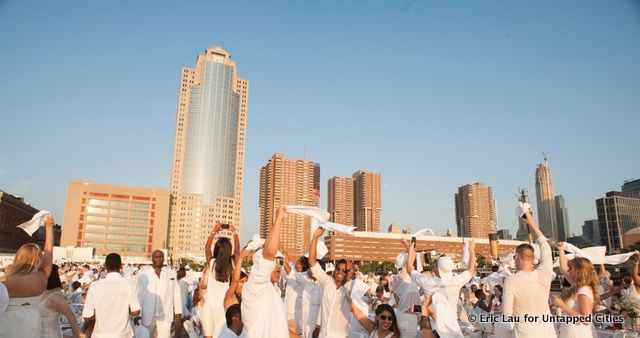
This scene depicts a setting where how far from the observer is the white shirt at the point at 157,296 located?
8250mm

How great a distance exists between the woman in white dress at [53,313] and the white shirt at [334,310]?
3227 mm

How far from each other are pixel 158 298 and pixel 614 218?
202257 mm

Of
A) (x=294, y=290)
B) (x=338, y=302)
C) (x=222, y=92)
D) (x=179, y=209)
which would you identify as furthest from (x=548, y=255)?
(x=222, y=92)

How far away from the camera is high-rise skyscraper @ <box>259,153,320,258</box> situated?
170m

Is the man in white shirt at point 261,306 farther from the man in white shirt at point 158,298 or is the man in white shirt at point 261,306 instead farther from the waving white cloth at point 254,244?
the man in white shirt at point 158,298

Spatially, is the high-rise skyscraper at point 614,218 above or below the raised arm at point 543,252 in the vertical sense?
above

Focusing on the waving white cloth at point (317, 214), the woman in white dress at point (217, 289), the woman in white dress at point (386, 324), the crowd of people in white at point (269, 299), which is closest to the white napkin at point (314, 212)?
the waving white cloth at point (317, 214)

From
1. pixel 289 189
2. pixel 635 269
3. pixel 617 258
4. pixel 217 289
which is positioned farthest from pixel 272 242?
pixel 289 189

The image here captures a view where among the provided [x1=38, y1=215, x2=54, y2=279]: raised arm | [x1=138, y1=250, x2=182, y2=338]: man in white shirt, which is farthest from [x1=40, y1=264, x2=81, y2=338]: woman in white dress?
[x1=138, y1=250, x2=182, y2=338]: man in white shirt

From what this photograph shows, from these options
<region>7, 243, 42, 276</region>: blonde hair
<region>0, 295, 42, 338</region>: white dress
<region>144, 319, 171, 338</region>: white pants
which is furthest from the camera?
<region>144, 319, 171, 338</region>: white pants

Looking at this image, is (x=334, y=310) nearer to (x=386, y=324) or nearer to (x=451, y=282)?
(x=386, y=324)

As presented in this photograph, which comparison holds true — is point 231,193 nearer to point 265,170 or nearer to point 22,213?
point 265,170

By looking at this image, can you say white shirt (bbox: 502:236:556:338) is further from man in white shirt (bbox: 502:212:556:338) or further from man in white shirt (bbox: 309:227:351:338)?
man in white shirt (bbox: 309:227:351:338)

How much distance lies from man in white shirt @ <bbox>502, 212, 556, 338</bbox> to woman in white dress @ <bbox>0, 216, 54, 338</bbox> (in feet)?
18.9
